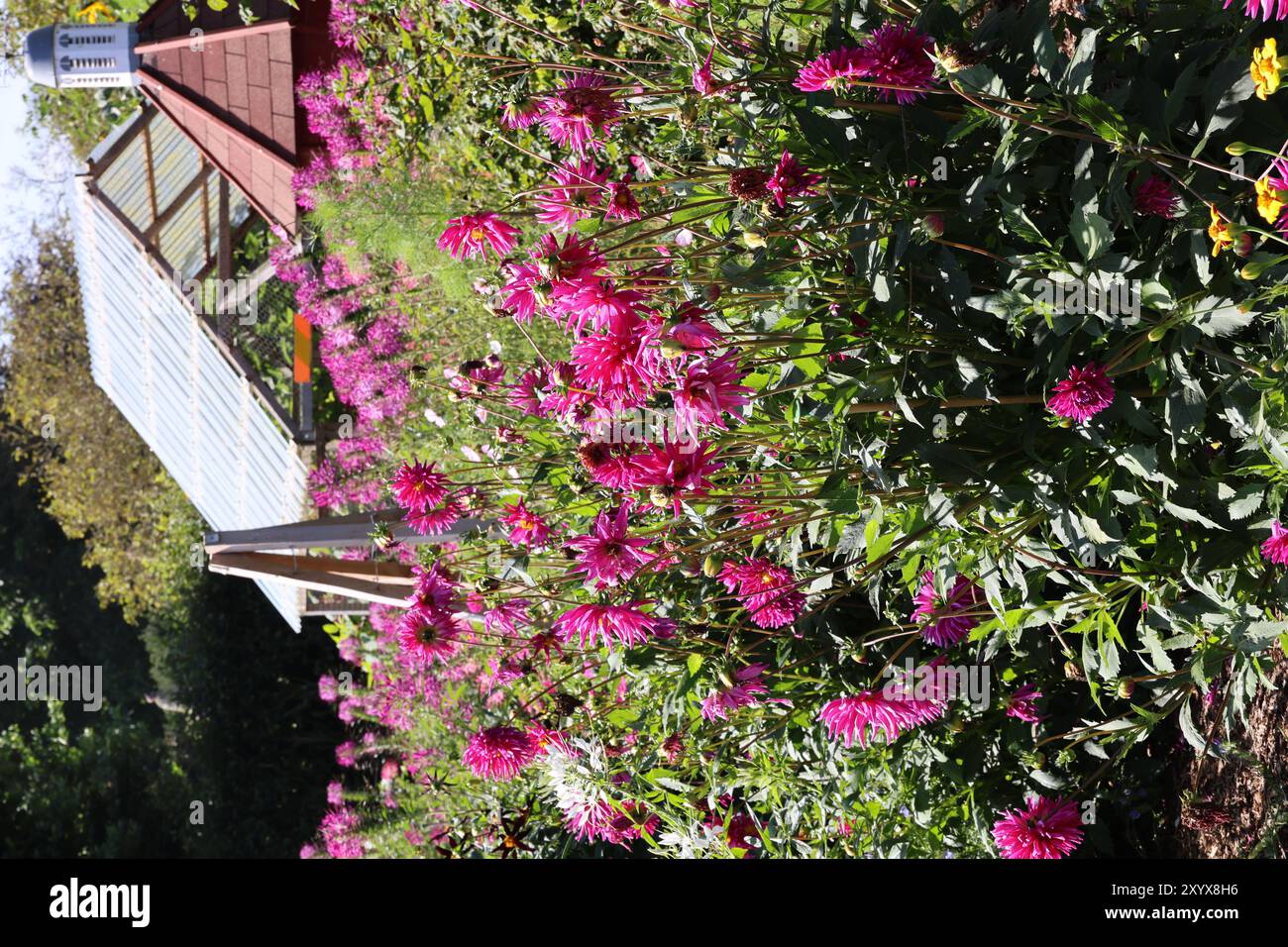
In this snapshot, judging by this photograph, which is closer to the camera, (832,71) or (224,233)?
(832,71)

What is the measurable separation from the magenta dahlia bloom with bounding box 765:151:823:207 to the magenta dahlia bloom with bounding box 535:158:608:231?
0.34 meters

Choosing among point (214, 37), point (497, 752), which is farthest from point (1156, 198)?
point (214, 37)

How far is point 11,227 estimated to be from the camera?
14414 millimetres

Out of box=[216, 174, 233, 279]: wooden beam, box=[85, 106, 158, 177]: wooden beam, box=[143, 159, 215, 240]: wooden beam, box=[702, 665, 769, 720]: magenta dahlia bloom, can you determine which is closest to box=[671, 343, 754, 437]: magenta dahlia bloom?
box=[702, 665, 769, 720]: magenta dahlia bloom

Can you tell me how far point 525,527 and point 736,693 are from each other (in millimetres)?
591

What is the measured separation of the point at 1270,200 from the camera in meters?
1.30

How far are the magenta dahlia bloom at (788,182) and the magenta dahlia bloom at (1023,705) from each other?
128 cm

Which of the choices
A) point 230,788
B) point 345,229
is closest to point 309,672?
point 230,788

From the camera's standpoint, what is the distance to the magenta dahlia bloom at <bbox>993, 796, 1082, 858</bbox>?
6.70 ft

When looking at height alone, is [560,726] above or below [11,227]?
below

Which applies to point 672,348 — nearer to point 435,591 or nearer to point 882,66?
point 882,66

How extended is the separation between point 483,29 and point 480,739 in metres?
3.29

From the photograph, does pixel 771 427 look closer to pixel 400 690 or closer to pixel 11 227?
pixel 400 690
